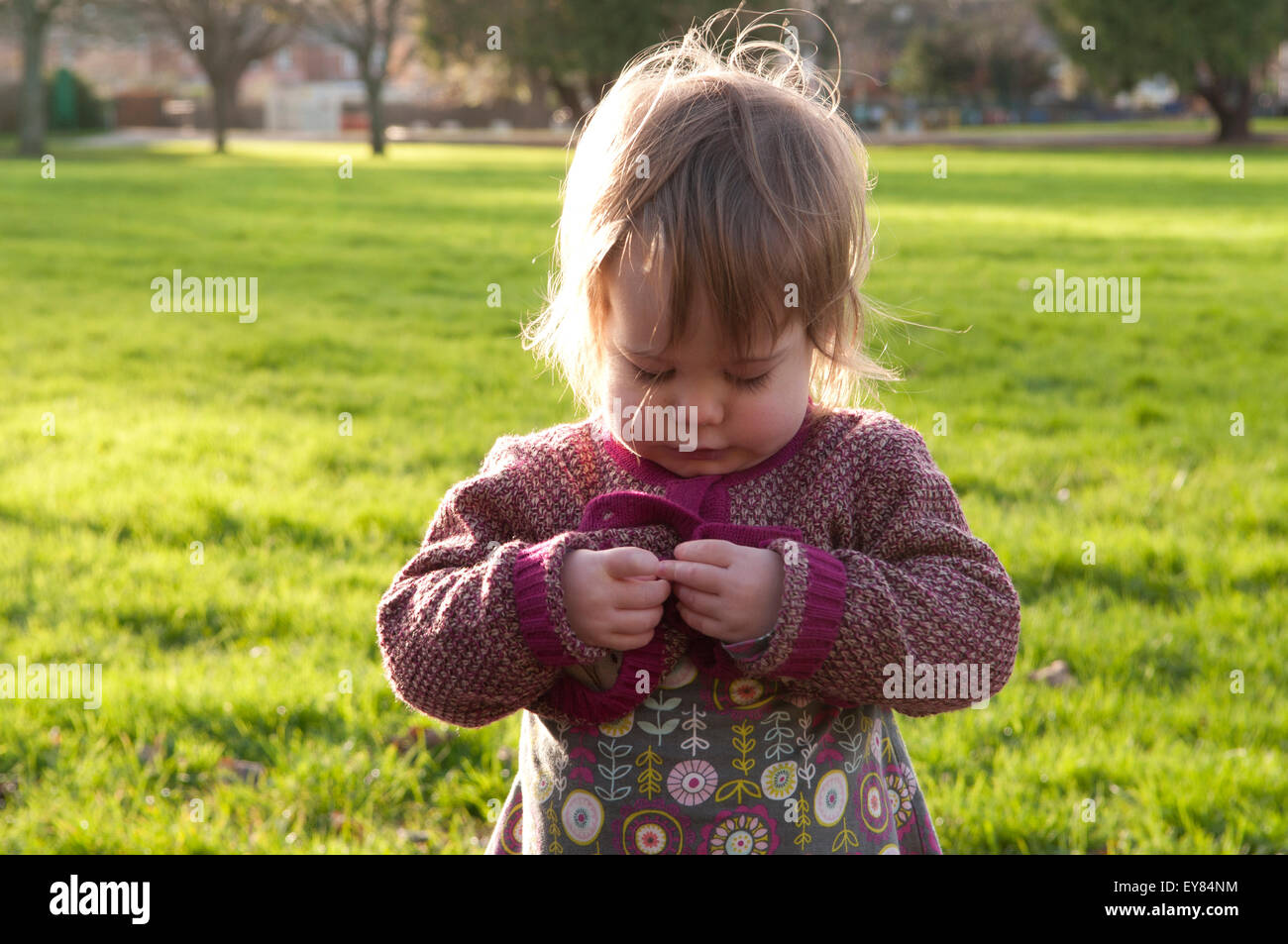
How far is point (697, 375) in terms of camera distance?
170 centimetres

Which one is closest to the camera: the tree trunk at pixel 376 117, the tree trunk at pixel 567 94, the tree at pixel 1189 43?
the tree trunk at pixel 376 117

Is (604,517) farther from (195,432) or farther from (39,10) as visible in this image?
(39,10)

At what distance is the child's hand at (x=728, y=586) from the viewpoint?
1629 millimetres

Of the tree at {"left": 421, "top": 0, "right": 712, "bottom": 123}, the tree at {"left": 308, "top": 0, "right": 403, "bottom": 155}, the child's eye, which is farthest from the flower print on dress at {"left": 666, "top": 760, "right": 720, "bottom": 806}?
the tree at {"left": 421, "top": 0, "right": 712, "bottom": 123}

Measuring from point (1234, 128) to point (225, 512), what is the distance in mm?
43571

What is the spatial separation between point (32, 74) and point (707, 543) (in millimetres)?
35199

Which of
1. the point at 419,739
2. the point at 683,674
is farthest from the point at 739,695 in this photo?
the point at 419,739

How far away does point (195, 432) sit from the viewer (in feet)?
19.0

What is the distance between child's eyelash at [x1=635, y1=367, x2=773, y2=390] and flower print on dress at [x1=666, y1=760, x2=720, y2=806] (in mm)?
519

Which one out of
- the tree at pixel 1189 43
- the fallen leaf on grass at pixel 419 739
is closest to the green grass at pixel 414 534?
the fallen leaf on grass at pixel 419 739

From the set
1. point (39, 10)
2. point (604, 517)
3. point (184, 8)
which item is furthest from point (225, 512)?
point (184, 8)

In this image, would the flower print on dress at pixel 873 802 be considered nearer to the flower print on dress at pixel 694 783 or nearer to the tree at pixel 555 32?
the flower print on dress at pixel 694 783

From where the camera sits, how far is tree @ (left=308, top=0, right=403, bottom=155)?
35.9 meters

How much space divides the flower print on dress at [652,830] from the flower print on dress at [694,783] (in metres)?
0.02
